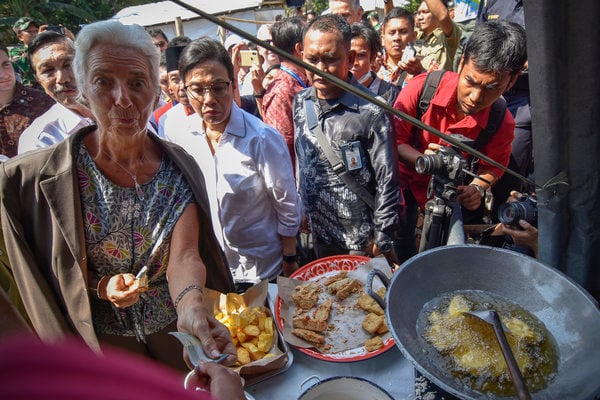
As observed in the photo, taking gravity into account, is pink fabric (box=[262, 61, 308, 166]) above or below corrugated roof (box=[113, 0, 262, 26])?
below

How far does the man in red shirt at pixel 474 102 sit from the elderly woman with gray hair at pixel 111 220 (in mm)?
1327

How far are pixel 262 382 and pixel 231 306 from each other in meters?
0.42

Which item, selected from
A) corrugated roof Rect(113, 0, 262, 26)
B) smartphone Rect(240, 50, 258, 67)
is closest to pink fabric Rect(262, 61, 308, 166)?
smartphone Rect(240, 50, 258, 67)

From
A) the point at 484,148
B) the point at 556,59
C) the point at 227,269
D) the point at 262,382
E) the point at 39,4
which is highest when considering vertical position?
the point at 39,4

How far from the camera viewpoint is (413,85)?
7.62 ft

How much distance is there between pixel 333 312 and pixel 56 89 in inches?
94.7

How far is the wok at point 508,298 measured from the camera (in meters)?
0.87

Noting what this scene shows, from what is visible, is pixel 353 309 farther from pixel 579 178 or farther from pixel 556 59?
pixel 556 59

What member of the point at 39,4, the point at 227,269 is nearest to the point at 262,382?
the point at 227,269

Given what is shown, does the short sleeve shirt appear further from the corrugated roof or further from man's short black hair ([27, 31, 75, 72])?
the corrugated roof

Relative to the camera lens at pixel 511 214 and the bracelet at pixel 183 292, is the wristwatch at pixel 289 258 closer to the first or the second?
the bracelet at pixel 183 292

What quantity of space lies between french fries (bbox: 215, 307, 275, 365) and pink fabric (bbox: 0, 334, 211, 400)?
1.07 metres

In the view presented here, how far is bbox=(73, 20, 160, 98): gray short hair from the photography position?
1396 mm

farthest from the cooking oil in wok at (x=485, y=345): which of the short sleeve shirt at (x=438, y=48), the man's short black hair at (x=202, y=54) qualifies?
the short sleeve shirt at (x=438, y=48)
